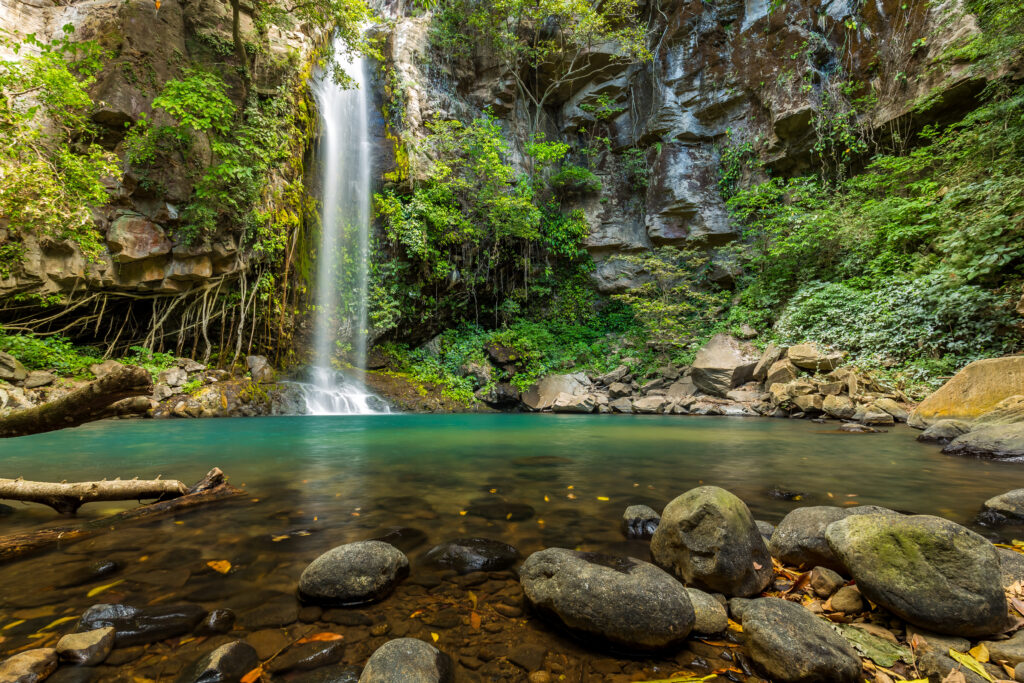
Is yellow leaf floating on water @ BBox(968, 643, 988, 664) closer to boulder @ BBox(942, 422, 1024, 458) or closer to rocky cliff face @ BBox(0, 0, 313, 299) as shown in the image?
boulder @ BBox(942, 422, 1024, 458)

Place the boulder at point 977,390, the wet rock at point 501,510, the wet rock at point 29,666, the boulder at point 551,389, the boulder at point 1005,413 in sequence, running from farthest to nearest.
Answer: the boulder at point 551,389
the boulder at point 977,390
the boulder at point 1005,413
the wet rock at point 501,510
the wet rock at point 29,666

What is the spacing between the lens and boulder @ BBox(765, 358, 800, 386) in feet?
34.1

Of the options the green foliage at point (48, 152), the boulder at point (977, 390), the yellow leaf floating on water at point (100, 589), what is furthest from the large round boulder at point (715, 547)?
the green foliage at point (48, 152)

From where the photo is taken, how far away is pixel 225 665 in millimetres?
1441

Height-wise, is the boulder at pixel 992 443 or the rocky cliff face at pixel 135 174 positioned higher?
the rocky cliff face at pixel 135 174

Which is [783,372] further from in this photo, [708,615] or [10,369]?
[10,369]

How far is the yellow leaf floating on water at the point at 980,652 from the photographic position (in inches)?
56.4

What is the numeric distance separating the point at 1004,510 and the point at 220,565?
17.2ft

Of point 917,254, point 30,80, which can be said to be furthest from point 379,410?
point 917,254

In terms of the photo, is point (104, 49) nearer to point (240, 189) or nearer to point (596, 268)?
point (240, 189)

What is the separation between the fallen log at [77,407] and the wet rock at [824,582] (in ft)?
13.6

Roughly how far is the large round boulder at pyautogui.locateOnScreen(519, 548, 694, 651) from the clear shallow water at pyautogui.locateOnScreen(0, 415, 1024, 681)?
2.9 inches

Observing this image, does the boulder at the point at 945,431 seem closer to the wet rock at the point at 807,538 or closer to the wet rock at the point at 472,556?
the wet rock at the point at 807,538

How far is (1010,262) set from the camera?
7.89 meters
